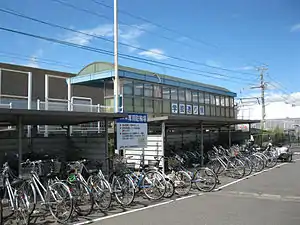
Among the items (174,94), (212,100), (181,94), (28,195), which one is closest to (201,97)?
(212,100)

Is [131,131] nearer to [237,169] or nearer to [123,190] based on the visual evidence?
[123,190]

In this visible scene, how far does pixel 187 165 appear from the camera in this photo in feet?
47.3

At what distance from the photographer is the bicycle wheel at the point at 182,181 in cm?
896

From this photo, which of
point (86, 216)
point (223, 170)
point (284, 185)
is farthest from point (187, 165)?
point (86, 216)

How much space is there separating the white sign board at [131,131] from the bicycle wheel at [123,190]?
2.74 m

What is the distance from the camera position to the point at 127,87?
1686cm

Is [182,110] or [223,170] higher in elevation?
[182,110]

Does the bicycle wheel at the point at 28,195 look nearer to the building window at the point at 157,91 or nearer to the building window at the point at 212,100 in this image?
the building window at the point at 157,91

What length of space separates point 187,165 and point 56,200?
9.06 metres

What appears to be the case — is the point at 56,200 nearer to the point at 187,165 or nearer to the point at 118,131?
the point at 118,131

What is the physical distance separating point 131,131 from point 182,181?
8.24 ft

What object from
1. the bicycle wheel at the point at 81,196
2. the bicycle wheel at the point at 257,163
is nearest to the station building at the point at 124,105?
the bicycle wheel at the point at 81,196

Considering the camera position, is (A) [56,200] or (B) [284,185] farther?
(B) [284,185]

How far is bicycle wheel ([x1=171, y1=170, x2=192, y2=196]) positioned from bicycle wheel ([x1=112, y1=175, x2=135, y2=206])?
195 centimetres
